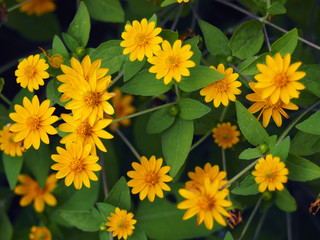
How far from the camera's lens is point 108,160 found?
1.57 meters

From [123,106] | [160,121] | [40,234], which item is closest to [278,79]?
[160,121]

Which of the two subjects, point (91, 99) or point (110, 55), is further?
point (110, 55)

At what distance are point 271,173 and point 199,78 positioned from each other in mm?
281

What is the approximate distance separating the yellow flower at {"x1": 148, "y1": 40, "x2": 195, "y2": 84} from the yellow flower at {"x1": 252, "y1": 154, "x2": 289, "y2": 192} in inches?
10.4

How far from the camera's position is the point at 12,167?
1330 mm

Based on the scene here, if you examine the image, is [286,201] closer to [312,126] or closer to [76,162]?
[312,126]

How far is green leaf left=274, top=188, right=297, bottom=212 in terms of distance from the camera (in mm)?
1232

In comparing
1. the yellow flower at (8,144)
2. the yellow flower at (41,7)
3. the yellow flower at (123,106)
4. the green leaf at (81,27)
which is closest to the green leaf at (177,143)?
the green leaf at (81,27)

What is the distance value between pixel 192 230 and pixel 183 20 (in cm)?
81

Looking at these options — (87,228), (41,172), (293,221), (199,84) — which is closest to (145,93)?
(199,84)

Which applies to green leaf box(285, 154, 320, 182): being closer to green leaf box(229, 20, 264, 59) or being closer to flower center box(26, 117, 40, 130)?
green leaf box(229, 20, 264, 59)

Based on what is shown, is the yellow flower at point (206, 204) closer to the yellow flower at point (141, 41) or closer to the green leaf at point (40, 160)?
the yellow flower at point (141, 41)

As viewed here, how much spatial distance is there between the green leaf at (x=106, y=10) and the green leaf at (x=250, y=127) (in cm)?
48

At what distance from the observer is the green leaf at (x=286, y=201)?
4.04 feet
